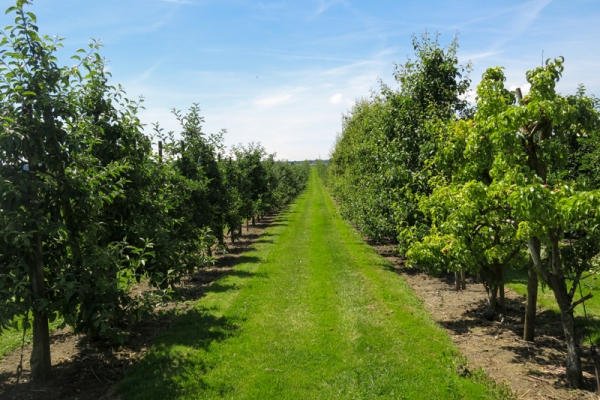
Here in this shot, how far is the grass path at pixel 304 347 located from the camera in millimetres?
5574

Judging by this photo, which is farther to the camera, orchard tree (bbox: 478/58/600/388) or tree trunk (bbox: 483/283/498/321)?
tree trunk (bbox: 483/283/498/321)

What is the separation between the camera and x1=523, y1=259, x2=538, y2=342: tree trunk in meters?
6.62

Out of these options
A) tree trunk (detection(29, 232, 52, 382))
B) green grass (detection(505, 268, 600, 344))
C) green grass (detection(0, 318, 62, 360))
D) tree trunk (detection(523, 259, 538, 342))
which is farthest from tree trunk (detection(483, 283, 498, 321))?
green grass (detection(0, 318, 62, 360))

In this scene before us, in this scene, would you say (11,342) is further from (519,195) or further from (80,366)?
(519,195)

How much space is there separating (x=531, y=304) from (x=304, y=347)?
3785 mm

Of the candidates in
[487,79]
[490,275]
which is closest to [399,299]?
[490,275]

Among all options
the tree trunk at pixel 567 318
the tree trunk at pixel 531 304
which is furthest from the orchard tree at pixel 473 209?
the tree trunk at pixel 567 318

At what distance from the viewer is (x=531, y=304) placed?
6723 millimetres

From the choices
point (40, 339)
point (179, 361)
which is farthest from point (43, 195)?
point (179, 361)

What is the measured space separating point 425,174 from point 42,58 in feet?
25.5

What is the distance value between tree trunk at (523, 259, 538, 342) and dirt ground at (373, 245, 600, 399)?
0.15m

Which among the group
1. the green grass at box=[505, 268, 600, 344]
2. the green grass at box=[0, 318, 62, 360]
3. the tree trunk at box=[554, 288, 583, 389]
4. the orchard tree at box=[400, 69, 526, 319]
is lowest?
the green grass at box=[505, 268, 600, 344]

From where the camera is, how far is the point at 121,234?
725cm

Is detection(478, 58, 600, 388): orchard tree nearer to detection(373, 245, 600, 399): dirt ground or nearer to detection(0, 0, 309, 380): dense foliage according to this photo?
detection(373, 245, 600, 399): dirt ground
